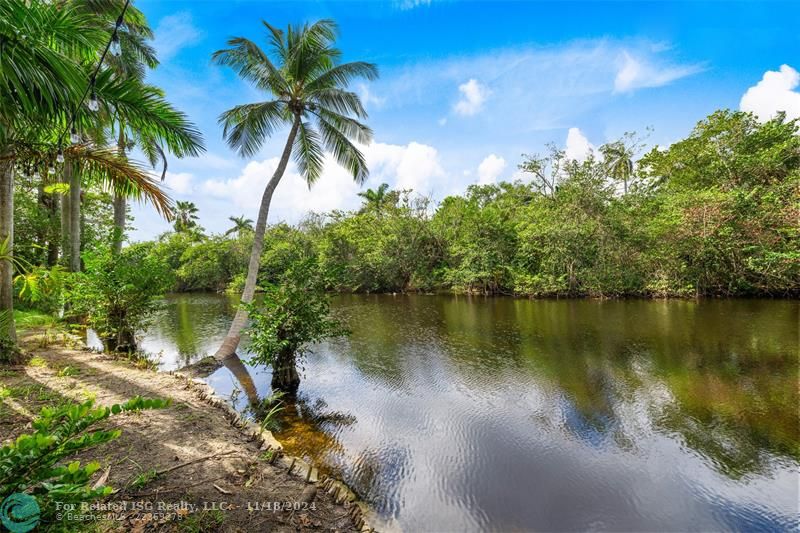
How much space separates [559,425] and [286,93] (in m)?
9.90

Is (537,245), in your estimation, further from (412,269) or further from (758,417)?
(758,417)

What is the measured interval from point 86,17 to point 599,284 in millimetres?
22558

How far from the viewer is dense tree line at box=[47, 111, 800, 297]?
17031mm

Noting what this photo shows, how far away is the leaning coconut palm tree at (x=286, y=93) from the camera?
9.15 meters

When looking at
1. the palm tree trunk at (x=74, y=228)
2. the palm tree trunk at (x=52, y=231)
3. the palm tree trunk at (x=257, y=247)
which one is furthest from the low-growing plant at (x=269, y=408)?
the palm tree trunk at (x=52, y=231)

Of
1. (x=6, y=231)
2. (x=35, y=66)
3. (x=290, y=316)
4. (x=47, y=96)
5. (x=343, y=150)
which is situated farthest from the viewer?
(x=343, y=150)

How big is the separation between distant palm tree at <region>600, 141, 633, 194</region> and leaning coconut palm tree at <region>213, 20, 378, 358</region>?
17273 mm

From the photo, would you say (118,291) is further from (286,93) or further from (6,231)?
(286,93)

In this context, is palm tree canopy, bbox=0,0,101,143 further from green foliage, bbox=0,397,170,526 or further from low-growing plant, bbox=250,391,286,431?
low-growing plant, bbox=250,391,286,431

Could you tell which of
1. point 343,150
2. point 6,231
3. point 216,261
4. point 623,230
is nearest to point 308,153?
point 343,150

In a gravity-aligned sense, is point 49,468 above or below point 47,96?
below

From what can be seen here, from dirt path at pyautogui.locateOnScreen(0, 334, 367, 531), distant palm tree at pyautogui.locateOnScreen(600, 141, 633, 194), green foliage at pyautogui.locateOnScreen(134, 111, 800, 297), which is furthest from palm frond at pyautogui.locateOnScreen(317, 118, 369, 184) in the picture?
distant palm tree at pyautogui.locateOnScreen(600, 141, 633, 194)

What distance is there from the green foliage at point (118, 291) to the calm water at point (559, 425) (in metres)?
1.35

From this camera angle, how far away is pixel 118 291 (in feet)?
25.8
